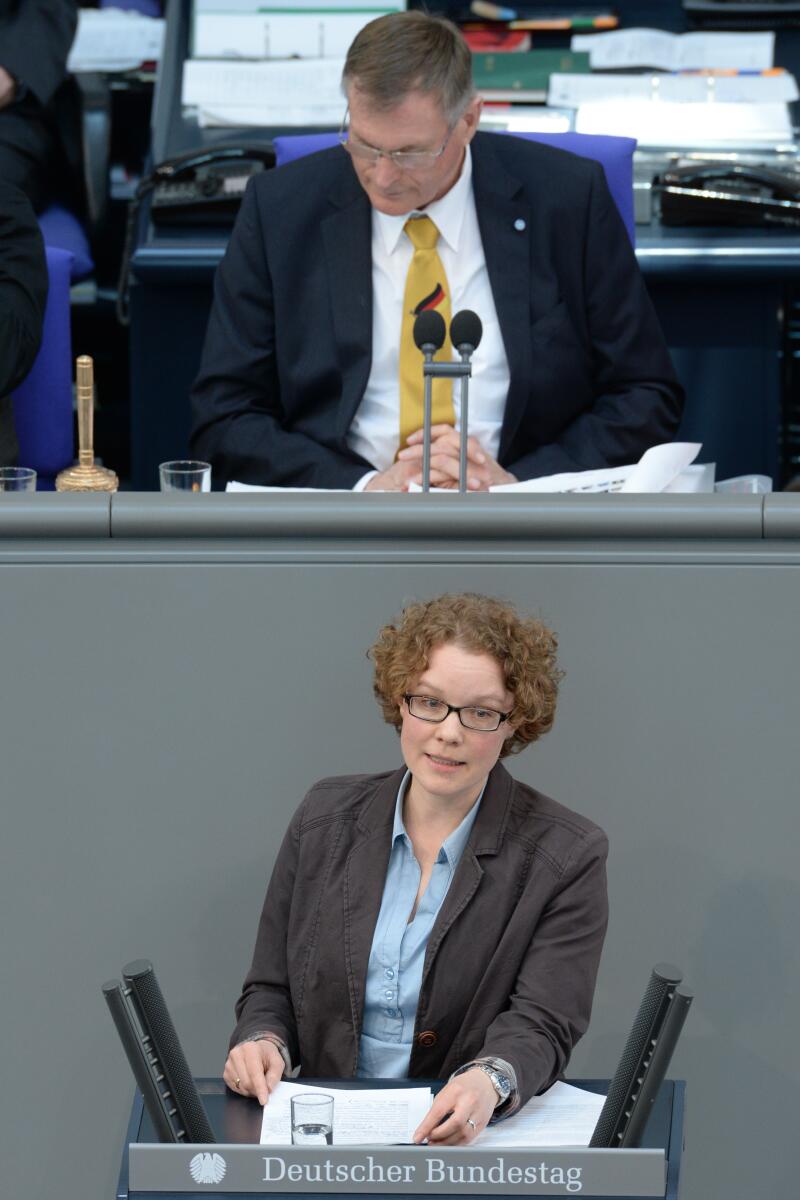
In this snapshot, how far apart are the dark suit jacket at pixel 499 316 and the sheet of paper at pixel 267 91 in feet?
2.68

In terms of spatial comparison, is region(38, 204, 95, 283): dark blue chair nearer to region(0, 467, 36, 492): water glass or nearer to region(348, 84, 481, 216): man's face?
region(348, 84, 481, 216): man's face

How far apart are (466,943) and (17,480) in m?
0.86

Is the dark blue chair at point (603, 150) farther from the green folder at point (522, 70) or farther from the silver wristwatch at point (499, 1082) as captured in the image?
the silver wristwatch at point (499, 1082)

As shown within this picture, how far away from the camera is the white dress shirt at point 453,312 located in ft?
9.06

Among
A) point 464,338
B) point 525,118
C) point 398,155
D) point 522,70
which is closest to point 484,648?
point 464,338

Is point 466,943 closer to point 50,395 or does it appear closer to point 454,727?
point 454,727

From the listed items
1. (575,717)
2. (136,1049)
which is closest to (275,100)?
(575,717)

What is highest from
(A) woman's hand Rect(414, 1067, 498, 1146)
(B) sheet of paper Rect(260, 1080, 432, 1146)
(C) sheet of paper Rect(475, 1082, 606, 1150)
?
(A) woman's hand Rect(414, 1067, 498, 1146)

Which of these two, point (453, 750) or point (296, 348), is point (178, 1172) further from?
point (296, 348)

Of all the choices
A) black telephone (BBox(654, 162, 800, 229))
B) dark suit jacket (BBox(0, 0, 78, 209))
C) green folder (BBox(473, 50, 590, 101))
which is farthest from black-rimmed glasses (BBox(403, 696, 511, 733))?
green folder (BBox(473, 50, 590, 101))

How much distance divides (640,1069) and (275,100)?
257cm

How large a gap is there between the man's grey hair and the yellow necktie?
205 mm

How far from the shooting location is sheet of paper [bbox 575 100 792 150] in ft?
11.6

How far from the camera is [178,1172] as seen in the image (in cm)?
142
